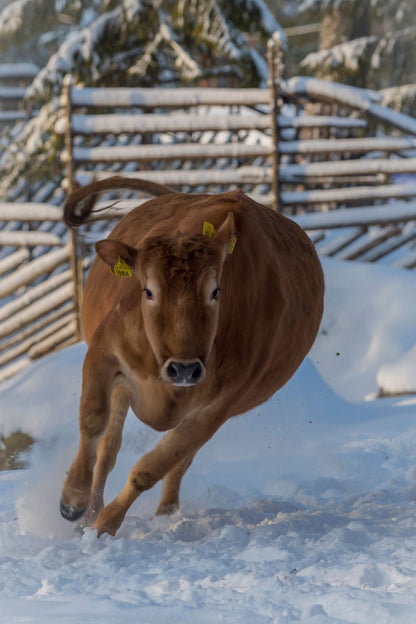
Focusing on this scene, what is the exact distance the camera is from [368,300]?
9328mm

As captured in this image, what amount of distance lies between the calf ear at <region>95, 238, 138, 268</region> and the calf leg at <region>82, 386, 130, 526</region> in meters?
1.05

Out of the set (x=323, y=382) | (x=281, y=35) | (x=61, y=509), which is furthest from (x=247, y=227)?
(x=281, y=35)

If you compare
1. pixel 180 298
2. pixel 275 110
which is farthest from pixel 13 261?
pixel 180 298

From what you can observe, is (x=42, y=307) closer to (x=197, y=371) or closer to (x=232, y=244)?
(x=232, y=244)

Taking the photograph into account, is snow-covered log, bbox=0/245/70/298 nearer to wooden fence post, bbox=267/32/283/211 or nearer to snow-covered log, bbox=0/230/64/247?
snow-covered log, bbox=0/230/64/247

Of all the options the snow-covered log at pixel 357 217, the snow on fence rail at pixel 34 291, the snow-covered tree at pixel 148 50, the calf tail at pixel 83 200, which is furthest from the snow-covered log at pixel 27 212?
the calf tail at pixel 83 200

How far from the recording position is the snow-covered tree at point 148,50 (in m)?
13.0

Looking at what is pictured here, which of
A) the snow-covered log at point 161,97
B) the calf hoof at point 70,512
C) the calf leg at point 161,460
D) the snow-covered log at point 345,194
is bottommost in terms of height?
the snow-covered log at point 345,194

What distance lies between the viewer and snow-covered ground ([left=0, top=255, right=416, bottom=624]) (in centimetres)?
316

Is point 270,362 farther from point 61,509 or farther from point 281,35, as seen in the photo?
point 281,35

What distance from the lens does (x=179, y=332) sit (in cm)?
373

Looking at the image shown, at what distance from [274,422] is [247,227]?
293 cm

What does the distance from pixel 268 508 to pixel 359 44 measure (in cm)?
1314

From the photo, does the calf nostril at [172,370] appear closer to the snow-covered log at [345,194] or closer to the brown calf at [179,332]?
the brown calf at [179,332]
